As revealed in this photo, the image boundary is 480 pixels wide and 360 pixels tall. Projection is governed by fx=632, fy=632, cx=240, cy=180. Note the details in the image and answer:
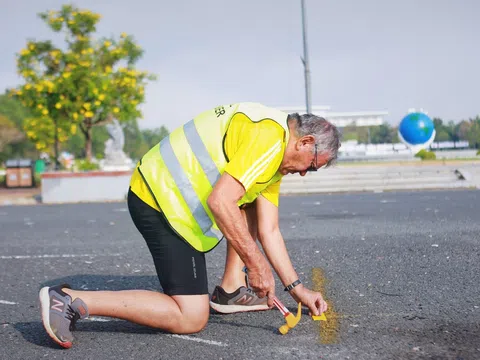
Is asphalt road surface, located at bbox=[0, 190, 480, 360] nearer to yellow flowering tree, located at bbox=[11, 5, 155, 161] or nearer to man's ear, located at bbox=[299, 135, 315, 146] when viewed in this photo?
man's ear, located at bbox=[299, 135, 315, 146]

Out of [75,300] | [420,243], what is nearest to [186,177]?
[75,300]

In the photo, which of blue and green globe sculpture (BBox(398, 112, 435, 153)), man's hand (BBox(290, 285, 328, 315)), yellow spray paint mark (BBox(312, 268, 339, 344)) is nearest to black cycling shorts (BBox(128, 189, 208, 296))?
man's hand (BBox(290, 285, 328, 315))

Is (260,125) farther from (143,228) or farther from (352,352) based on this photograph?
(352,352)

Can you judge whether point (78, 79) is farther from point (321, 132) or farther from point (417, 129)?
point (417, 129)

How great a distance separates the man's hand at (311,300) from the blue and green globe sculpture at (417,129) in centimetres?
5738

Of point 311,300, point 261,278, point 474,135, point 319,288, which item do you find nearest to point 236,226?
point 261,278

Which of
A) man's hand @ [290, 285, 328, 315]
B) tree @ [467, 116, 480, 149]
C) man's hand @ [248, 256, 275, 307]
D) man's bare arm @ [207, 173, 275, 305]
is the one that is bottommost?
tree @ [467, 116, 480, 149]

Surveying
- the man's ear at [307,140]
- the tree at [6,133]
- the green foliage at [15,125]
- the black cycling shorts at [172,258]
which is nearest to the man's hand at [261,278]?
the black cycling shorts at [172,258]

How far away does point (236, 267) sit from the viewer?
3.82 meters

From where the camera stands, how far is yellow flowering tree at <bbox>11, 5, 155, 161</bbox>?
2381 centimetres

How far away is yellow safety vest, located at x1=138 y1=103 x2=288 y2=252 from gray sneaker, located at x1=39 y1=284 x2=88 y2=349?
2.03 feet

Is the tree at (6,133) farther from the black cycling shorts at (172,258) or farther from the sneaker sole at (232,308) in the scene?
the black cycling shorts at (172,258)

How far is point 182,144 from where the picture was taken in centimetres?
324

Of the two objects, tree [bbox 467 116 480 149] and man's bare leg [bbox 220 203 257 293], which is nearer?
man's bare leg [bbox 220 203 257 293]
